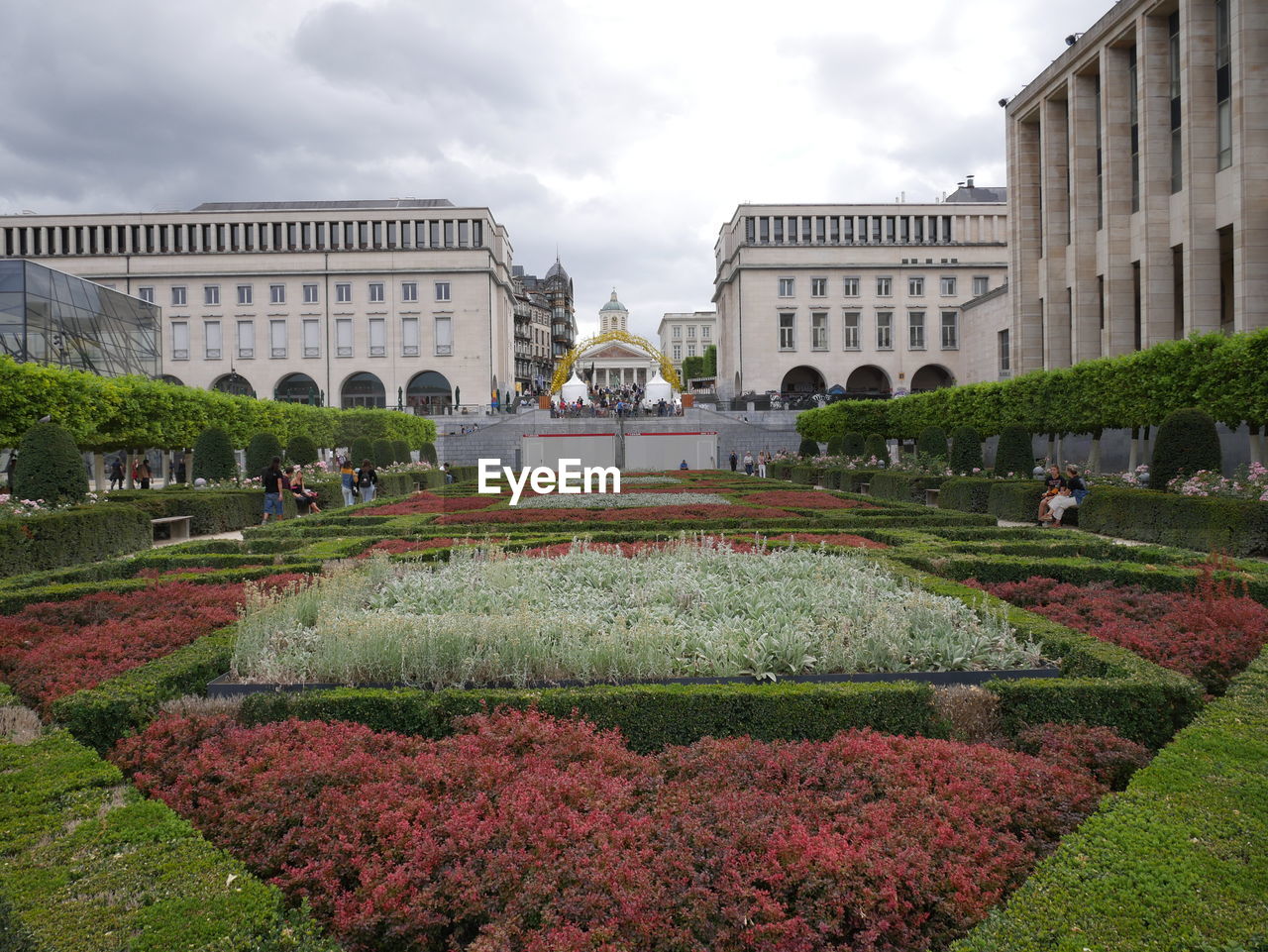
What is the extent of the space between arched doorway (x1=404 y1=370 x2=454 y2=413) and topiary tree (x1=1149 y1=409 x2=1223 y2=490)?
5931 centimetres

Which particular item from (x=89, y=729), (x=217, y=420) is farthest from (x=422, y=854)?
(x=217, y=420)

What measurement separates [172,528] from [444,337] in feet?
175

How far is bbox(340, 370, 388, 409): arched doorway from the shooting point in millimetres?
69188

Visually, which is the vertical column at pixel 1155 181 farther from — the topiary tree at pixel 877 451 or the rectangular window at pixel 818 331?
the rectangular window at pixel 818 331

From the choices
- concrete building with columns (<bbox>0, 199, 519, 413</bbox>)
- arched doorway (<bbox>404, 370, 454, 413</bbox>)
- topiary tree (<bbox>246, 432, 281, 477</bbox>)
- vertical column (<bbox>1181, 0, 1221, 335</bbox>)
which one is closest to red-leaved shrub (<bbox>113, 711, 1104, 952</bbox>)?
topiary tree (<bbox>246, 432, 281, 477</bbox>)

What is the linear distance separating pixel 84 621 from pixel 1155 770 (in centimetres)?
835

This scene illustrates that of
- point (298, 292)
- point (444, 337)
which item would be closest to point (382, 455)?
point (444, 337)

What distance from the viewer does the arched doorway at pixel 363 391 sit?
69.2 meters

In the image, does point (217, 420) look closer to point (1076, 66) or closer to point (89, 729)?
point (89, 729)

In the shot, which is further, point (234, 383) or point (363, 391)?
point (363, 391)

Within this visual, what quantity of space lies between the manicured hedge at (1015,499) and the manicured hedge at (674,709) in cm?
1359

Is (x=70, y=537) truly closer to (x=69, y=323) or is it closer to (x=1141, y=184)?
(x=69, y=323)

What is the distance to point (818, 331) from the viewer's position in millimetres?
70750

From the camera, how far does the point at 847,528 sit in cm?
1308
